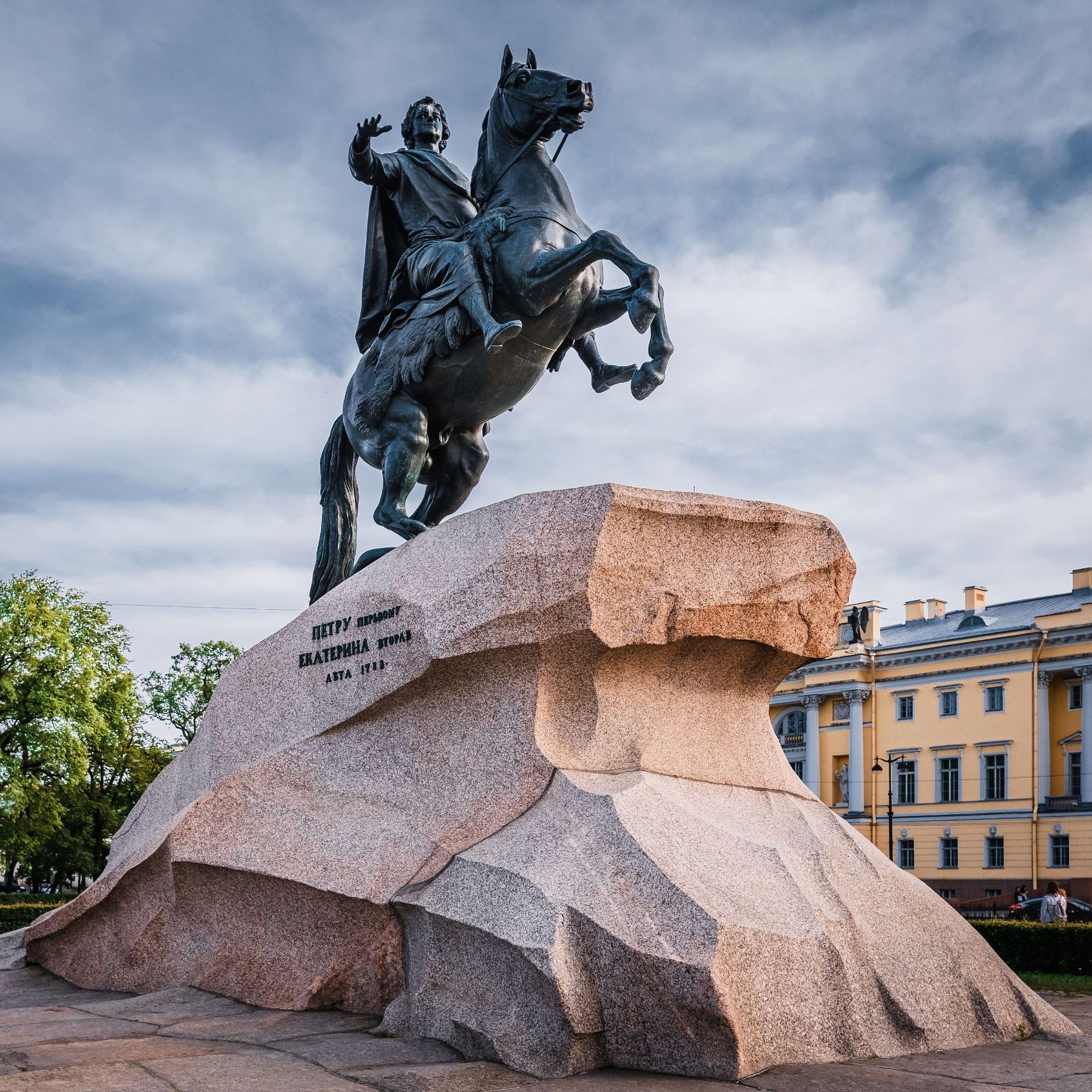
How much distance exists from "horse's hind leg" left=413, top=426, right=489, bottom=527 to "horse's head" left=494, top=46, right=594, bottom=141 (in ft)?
7.04

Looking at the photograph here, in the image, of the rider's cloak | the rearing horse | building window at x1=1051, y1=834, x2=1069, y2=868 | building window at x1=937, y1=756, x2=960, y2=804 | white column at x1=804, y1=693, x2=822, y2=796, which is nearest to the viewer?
the rearing horse

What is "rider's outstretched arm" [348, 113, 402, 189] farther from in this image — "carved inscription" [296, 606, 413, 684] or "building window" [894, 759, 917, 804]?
"building window" [894, 759, 917, 804]

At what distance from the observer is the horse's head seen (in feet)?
27.0

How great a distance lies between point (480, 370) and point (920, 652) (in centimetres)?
4499

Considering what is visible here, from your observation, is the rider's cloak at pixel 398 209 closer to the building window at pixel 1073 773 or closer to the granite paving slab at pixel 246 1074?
the granite paving slab at pixel 246 1074

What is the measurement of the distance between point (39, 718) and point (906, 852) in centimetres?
3473

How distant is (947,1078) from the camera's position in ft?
14.7

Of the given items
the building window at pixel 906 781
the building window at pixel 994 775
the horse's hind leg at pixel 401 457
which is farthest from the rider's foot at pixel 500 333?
the building window at pixel 906 781

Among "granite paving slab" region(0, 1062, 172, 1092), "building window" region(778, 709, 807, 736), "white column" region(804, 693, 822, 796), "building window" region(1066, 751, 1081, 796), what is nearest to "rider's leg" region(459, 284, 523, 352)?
"granite paving slab" region(0, 1062, 172, 1092)

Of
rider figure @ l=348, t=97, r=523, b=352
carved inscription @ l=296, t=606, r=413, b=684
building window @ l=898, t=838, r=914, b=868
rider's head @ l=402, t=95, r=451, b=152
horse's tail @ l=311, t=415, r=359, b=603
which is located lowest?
building window @ l=898, t=838, r=914, b=868

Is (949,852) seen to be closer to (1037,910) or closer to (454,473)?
(1037,910)

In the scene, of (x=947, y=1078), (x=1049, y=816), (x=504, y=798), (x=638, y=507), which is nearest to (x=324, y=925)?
(x=504, y=798)

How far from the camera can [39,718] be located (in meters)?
29.3

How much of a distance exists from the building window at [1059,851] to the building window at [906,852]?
6215mm
